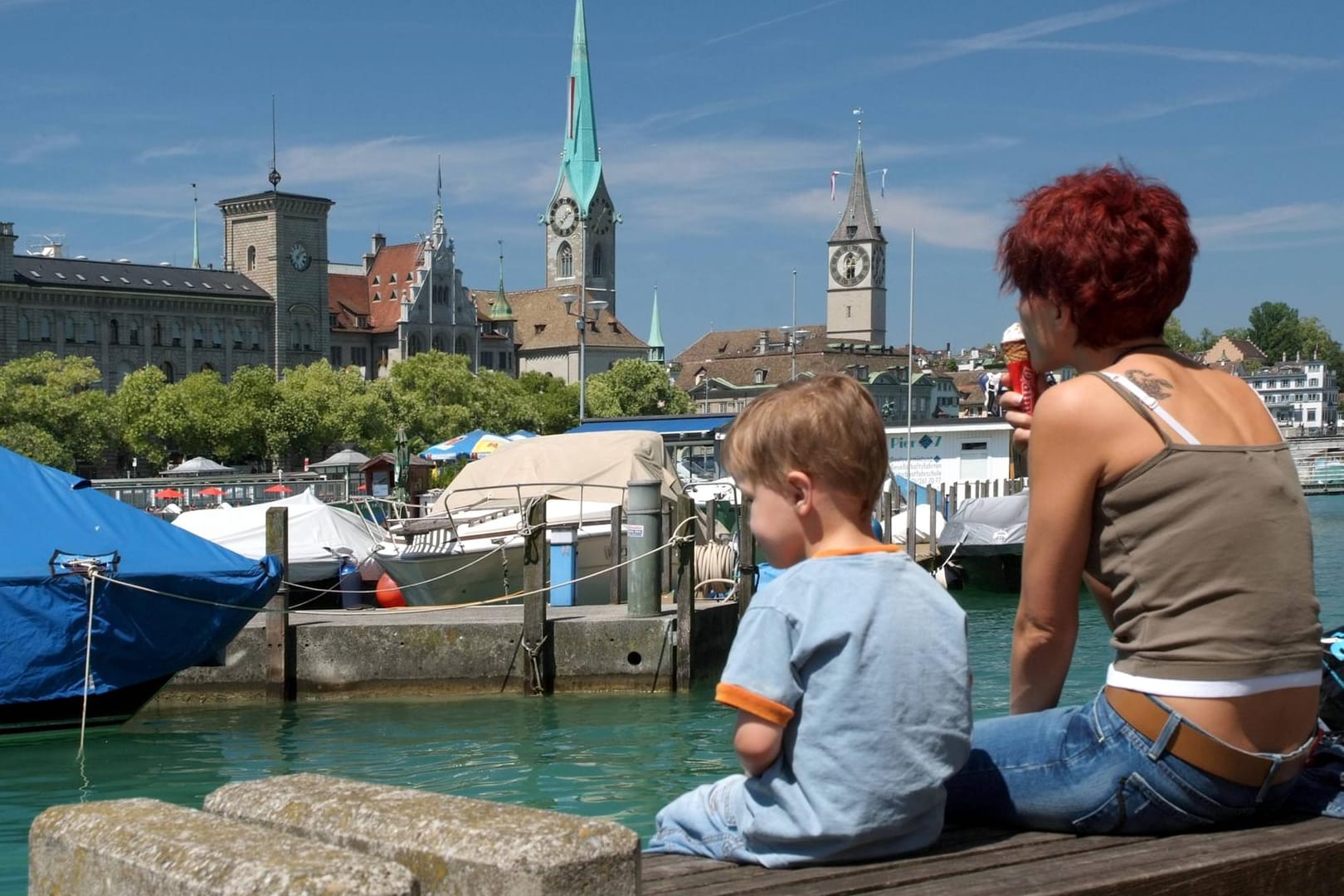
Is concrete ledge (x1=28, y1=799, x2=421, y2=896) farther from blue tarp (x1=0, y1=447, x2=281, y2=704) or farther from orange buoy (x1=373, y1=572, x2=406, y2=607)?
orange buoy (x1=373, y1=572, x2=406, y2=607)

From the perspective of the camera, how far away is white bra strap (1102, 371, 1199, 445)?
10.0ft

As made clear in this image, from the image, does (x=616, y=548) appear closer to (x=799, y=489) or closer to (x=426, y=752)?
(x=426, y=752)

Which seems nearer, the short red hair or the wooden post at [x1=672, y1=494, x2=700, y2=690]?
the short red hair

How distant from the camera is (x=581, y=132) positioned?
180875 mm

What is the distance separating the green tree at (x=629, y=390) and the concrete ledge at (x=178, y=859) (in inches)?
4310

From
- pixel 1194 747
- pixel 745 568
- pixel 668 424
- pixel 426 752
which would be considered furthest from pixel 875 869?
pixel 668 424

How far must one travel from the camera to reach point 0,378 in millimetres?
73500

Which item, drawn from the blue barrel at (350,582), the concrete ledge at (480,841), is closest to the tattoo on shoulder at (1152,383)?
the concrete ledge at (480,841)

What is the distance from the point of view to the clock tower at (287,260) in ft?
412

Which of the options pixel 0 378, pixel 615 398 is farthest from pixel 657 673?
pixel 615 398

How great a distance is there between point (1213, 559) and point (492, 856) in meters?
1.50

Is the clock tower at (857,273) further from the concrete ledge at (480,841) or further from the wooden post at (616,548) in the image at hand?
the concrete ledge at (480,841)

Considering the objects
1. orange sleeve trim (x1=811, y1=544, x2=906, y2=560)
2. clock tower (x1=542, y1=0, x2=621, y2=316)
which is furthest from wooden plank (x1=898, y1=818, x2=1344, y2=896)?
clock tower (x1=542, y1=0, x2=621, y2=316)

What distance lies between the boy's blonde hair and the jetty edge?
0.74 metres
